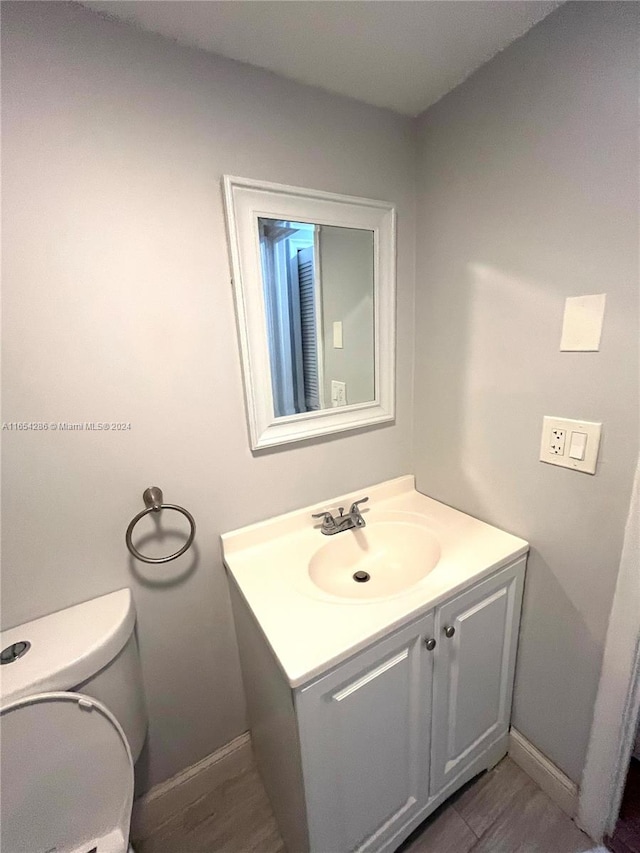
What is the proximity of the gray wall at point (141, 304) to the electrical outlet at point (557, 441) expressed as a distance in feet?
2.44

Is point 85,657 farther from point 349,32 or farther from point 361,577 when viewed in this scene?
point 349,32

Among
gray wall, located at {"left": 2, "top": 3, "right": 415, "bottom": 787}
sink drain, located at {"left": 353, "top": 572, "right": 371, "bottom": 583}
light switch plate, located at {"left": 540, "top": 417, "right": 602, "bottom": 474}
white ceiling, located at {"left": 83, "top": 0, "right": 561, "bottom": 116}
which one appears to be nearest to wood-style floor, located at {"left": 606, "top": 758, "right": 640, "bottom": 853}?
sink drain, located at {"left": 353, "top": 572, "right": 371, "bottom": 583}

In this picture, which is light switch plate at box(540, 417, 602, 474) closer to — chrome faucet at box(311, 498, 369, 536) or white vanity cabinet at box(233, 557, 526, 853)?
white vanity cabinet at box(233, 557, 526, 853)

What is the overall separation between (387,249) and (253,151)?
1.68ft

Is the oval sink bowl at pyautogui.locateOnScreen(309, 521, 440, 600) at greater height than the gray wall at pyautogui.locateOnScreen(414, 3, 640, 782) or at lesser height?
lesser

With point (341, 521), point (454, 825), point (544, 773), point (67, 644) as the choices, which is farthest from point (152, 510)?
point (544, 773)

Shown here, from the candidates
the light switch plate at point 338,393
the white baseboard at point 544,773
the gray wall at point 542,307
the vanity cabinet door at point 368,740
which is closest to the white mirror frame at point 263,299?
the light switch plate at point 338,393

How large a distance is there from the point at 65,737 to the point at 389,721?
2.42 ft

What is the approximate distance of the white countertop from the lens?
0.77 meters

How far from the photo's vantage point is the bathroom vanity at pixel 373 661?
79cm

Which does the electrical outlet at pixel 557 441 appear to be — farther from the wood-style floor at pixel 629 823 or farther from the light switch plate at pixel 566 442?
the wood-style floor at pixel 629 823

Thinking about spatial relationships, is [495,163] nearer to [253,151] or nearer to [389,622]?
[253,151]

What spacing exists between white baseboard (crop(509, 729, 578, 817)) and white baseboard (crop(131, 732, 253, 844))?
962 millimetres

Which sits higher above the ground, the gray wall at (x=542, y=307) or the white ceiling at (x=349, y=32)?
the white ceiling at (x=349, y=32)
